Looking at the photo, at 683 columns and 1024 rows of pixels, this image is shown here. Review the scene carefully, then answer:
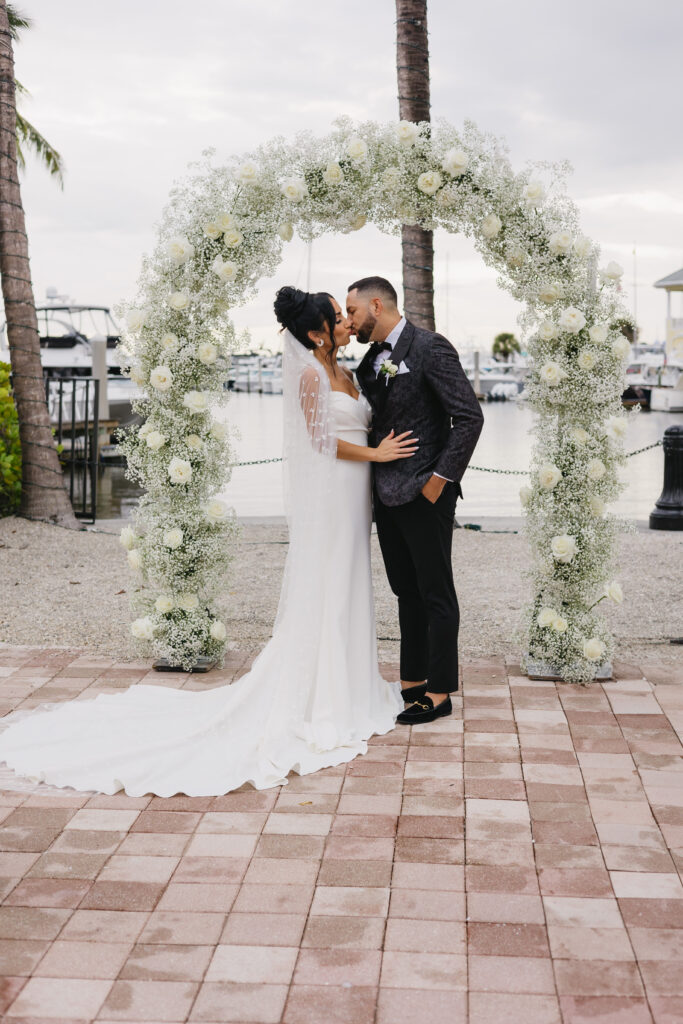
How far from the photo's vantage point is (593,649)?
5.52m

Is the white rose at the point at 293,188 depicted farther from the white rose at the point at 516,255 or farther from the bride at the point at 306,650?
the white rose at the point at 516,255

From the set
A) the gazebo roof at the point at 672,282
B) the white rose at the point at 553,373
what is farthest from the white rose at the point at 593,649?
the gazebo roof at the point at 672,282

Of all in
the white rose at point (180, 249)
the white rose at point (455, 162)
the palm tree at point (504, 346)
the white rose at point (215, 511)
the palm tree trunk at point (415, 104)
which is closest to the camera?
the white rose at point (455, 162)

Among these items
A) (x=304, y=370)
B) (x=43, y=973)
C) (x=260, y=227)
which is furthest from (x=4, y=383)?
(x=43, y=973)

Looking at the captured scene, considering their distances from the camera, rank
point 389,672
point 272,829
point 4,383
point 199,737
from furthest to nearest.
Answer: point 4,383 < point 389,672 < point 199,737 < point 272,829

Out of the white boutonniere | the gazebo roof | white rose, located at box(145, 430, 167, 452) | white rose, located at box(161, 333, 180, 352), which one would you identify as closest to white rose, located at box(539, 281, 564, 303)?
the white boutonniere

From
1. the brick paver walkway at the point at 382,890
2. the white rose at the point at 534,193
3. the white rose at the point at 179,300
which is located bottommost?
the brick paver walkway at the point at 382,890

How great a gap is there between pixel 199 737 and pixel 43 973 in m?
1.75

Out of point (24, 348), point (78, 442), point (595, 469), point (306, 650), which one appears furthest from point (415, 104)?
point (78, 442)

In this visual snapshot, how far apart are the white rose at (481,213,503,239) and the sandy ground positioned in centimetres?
213

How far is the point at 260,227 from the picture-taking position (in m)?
5.50

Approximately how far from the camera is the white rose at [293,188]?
529cm

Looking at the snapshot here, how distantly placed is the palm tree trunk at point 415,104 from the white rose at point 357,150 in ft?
15.0

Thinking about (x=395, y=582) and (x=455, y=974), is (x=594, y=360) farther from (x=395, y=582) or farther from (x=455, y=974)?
(x=455, y=974)
